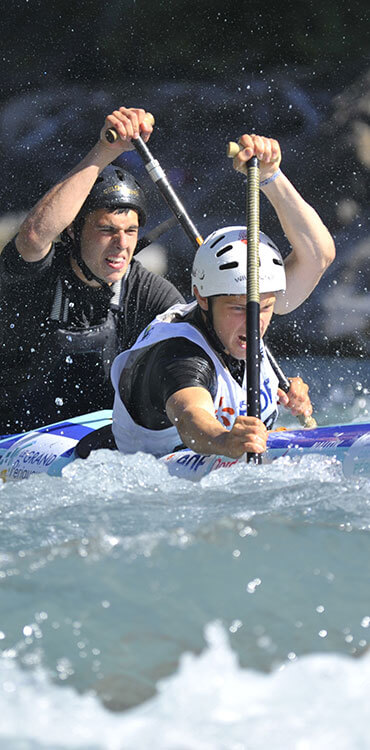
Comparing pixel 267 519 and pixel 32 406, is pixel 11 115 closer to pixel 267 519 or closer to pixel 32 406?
pixel 32 406

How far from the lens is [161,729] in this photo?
4.02ft

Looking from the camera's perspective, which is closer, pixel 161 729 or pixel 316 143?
pixel 161 729

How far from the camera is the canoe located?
237cm

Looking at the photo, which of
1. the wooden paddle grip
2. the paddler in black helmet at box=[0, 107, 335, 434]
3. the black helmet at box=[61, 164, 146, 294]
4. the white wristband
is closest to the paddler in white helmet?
the white wristband

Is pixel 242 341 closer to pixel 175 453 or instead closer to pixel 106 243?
pixel 175 453

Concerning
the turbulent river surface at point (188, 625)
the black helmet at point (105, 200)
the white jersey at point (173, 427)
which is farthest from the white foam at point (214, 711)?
the black helmet at point (105, 200)

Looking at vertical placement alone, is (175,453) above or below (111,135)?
below

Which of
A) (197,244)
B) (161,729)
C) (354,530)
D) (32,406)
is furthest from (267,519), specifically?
(32,406)

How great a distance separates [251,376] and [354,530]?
829mm

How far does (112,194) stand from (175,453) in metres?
1.45

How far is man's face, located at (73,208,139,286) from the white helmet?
2.82 feet

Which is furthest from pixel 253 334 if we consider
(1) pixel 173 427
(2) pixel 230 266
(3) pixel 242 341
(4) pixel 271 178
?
(4) pixel 271 178

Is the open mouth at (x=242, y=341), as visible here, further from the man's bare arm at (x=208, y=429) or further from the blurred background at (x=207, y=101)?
the blurred background at (x=207, y=101)

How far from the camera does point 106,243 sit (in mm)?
3605
